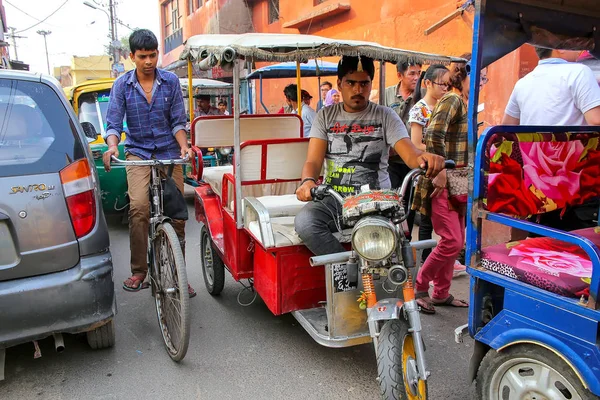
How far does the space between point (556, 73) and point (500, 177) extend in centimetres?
118

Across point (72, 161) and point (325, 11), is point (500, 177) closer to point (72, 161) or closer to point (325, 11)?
point (72, 161)

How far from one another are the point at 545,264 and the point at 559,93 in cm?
152

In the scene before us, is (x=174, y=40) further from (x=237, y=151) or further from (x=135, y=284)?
(x=237, y=151)

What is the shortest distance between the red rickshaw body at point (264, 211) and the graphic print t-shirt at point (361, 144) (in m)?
0.42

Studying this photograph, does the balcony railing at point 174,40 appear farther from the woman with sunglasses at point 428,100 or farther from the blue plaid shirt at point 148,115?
the woman with sunglasses at point 428,100

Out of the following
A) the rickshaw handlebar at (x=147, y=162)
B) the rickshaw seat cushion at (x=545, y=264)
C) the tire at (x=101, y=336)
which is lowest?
the tire at (x=101, y=336)

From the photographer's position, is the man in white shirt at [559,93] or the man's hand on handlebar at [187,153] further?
the man's hand on handlebar at [187,153]

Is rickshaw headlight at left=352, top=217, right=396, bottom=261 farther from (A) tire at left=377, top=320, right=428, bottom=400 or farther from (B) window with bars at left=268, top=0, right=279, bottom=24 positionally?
(B) window with bars at left=268, top=0, right=279, bottom=24

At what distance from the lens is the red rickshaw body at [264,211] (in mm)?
3053

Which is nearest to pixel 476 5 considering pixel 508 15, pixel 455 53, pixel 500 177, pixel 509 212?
pixel 508 15

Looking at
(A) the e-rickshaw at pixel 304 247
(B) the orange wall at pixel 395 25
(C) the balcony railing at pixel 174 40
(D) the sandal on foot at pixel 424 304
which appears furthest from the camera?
(C) the balcony railing at pixel 174 40

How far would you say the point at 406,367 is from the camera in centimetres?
233

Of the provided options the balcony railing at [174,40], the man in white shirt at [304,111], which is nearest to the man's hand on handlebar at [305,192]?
the man in white shirt at [304,111]

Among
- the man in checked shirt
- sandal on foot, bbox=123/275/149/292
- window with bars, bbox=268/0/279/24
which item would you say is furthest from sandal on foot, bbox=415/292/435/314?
window with bars, bbox=268/0/279/24
